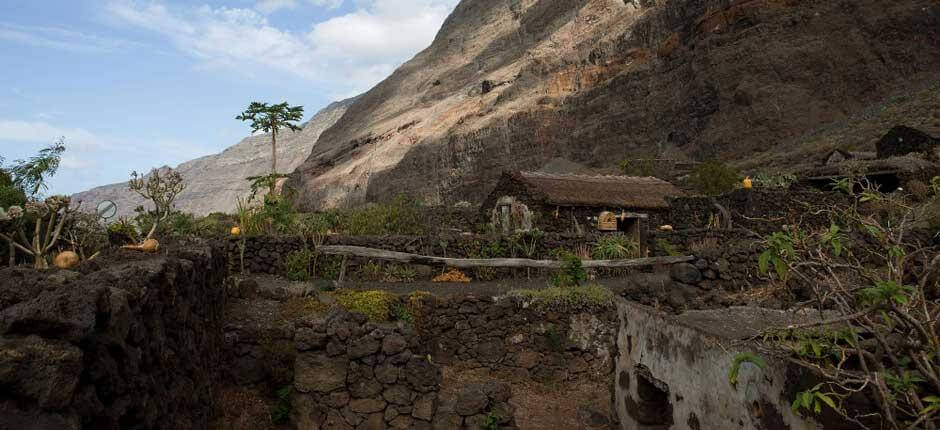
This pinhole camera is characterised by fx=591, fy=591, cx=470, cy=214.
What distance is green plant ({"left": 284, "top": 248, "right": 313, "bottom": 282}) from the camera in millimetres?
14427

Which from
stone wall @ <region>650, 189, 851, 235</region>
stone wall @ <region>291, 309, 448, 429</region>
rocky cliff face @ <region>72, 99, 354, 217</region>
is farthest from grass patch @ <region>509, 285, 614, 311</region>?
rocky cliff face @ <region>72, 99, 354, 217</region>

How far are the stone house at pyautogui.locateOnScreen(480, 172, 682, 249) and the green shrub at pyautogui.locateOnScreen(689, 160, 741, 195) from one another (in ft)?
11.3

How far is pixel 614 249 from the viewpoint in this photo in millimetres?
14820

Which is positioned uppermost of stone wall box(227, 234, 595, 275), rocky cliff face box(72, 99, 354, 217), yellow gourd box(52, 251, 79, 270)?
rocky cliff face box(72, 99, 354, 217)

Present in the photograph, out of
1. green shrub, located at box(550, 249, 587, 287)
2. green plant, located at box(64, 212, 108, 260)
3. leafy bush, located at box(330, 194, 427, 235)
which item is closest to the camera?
green plant, located at box(64, 212, 108, 260)

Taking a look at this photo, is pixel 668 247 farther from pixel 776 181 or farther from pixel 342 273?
pixel 776 181

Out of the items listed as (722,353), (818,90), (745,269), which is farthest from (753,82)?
(722,353)

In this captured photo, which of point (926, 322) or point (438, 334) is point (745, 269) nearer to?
point (438, 334)

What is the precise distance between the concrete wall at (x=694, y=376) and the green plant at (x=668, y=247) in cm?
637

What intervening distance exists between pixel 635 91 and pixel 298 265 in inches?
1751

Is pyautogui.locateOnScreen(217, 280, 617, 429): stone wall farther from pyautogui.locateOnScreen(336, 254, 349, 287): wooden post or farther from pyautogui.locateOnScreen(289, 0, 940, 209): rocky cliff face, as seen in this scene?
pyautogui.locateOnScreen(289, 0, 940, 209): rocky cliff face

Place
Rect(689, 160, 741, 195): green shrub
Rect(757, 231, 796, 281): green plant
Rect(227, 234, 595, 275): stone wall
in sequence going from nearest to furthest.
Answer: Rect(757, 231, 796, 281): green plant → Rect(227, 234, 595, 275): stone wall → Rect(689, 160, 741, 195): green shrub

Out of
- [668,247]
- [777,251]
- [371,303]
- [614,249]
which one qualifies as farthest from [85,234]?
[668,247]

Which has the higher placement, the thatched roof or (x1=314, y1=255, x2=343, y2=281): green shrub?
the thatched roof
